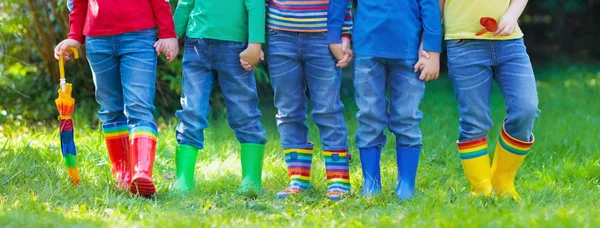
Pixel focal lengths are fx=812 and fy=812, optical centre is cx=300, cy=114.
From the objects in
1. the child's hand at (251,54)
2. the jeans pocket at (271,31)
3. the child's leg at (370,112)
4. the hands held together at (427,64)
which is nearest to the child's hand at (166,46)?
the child's hand at (251,54)

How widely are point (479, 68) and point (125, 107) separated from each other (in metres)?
1.69

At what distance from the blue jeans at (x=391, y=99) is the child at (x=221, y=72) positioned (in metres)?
0.52

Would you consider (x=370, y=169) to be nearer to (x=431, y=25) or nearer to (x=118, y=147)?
(x=431, y=25)

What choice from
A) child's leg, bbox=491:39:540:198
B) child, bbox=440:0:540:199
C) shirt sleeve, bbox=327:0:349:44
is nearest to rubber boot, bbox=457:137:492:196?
child, bbox=440:0:540:199

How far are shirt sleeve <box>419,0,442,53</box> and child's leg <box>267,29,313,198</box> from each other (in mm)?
597

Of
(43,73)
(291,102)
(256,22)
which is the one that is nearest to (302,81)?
(291,102)

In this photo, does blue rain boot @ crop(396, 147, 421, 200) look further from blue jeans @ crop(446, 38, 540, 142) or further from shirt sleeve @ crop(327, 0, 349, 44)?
shirt sleeve @ crop(327, 0, 349, 44)

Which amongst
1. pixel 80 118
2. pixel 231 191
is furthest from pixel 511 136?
pixel 80 118

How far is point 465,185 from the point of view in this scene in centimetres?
445

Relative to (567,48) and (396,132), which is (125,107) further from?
(567,48)

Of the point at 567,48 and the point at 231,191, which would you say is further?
the point at 567,48

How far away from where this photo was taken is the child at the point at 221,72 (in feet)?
12.7

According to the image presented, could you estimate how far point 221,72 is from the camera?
3969 millimetres

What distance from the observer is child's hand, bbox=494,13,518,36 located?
11.7ft
